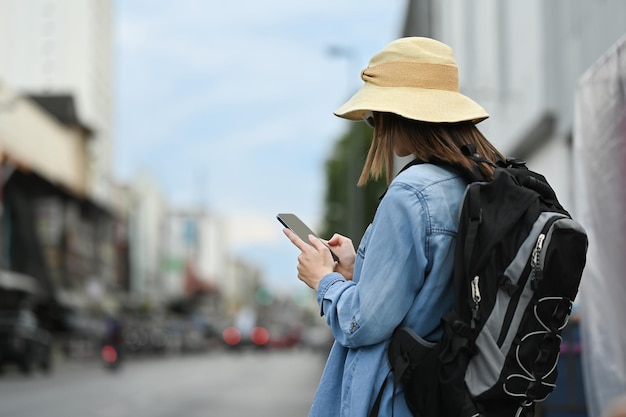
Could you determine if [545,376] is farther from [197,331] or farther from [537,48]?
[197,331]

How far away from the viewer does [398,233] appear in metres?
2.83

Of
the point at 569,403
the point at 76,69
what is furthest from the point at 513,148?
the point at 76,69

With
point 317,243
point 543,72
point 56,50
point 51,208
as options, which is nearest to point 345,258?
point 317,243

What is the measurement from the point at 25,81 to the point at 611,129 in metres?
81.1

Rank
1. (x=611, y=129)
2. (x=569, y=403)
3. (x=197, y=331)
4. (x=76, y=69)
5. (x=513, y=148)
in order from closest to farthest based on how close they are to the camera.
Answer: (x=611, y=129) < (x=569, y=403) < (x=513, y=148) < (x=197, y=331) < (x=76, y=69)

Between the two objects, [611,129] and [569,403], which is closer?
[611,129]

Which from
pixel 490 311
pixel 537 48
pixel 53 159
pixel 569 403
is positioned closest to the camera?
pixel 490 311

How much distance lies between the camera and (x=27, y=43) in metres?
83.5

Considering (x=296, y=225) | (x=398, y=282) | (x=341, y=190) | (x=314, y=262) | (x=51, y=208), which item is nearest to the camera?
(x=398, y=282)

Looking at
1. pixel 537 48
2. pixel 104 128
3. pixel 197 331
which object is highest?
pixel 537 48

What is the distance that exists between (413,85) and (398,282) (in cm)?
57

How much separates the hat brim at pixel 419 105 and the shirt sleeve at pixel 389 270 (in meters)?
0.20

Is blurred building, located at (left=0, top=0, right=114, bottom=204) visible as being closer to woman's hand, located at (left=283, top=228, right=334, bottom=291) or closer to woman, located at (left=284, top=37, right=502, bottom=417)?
woman's hand, located at (left=283, top=228, right=334, bottom=291)

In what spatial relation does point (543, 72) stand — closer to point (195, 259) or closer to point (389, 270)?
point (389, 270)
